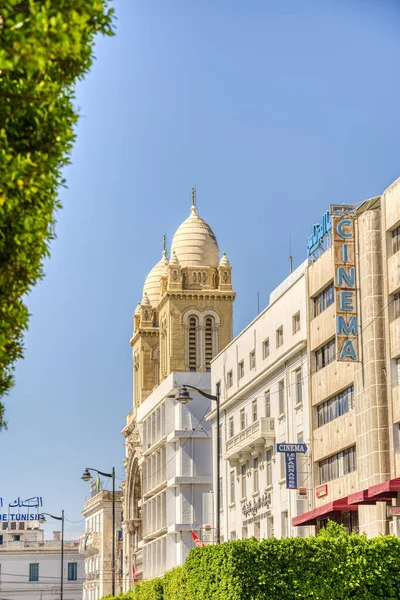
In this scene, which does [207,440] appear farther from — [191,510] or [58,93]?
[58,93]

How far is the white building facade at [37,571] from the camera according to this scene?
14019 cm

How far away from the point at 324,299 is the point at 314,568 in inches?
709

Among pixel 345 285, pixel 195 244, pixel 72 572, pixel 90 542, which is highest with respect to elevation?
pixel 195 244

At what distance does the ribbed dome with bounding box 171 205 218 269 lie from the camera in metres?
94.5

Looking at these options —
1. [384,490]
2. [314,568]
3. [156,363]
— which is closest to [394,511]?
[384,490]

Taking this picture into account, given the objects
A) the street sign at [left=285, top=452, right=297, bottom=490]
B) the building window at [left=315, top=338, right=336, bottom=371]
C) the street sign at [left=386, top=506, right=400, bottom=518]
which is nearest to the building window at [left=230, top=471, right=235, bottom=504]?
the street sign at [left=285, top=452, right=297, bottom=490]

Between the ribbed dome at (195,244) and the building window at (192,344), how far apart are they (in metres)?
4.68

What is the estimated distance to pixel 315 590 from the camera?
37.2 m

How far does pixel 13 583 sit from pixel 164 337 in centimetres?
5776

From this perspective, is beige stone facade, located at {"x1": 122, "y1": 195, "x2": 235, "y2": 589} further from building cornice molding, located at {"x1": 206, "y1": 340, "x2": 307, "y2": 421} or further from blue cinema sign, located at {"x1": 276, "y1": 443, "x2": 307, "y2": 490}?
blue cinema sign, located at {"x1": 276, "y1": 443, "x2": 307, "y2": 490}

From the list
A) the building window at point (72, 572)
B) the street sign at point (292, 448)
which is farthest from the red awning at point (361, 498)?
the building window at point (72, 572)

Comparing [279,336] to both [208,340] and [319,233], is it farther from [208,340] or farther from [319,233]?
[208,340]

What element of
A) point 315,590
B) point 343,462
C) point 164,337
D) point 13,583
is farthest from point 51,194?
point 13,583

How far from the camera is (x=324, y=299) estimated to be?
53.2 m
